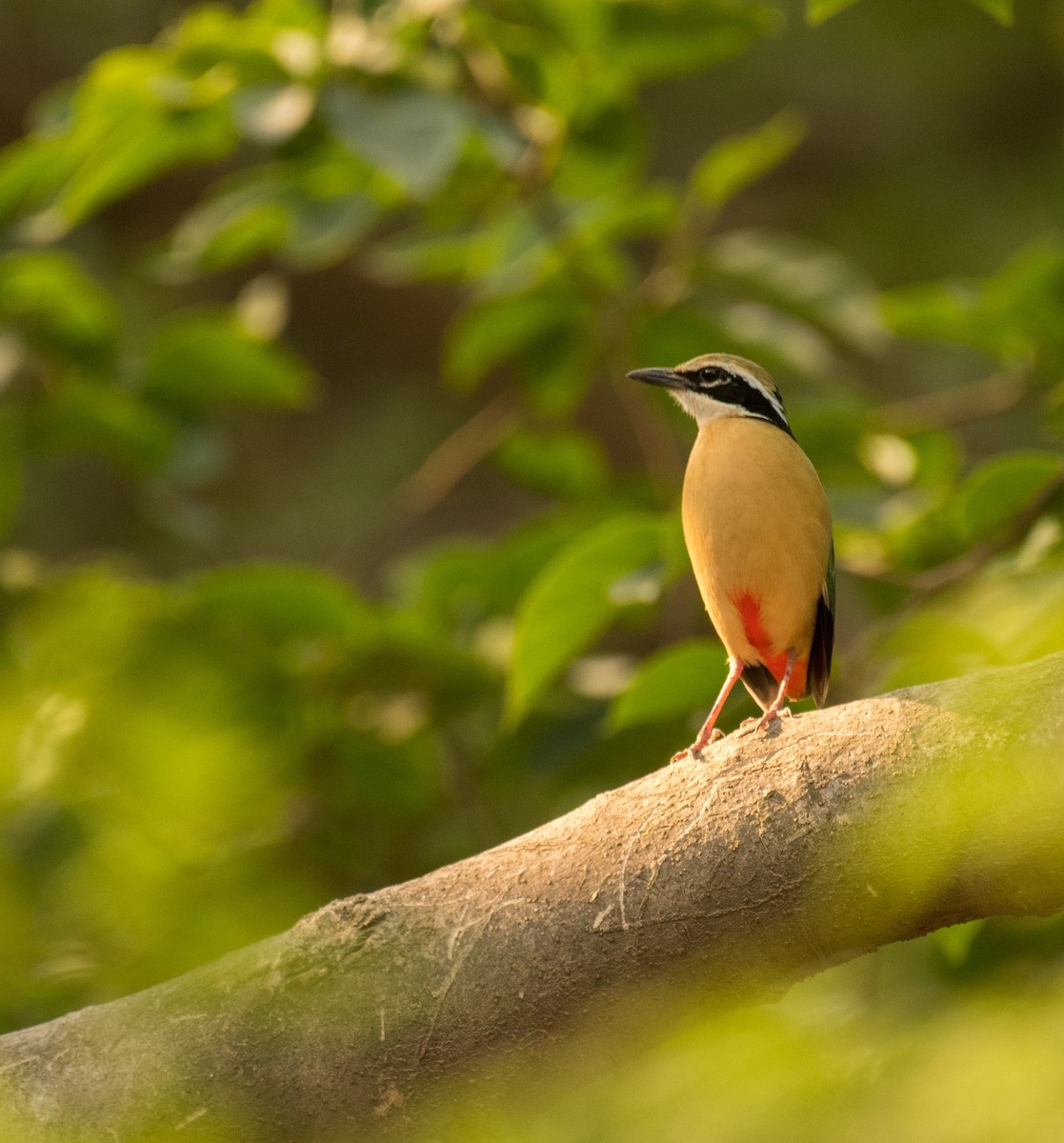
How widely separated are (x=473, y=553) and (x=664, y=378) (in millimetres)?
1237

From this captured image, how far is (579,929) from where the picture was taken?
2.44m

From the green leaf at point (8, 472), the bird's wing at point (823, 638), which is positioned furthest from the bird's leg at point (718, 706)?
the green leaf at point (8, 472)

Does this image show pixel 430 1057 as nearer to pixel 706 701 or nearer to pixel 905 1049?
pixel 905 1049

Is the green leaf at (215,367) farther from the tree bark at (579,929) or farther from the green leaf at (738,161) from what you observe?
the tree bark at (579,929)

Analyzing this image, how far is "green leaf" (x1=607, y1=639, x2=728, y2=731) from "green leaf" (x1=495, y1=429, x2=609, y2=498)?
2238 millimetres

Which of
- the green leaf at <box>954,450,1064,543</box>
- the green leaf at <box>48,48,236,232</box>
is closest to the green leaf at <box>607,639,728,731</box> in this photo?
the green leaf at <box>954,450,1064,543</box>

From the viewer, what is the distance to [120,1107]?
7.30ft

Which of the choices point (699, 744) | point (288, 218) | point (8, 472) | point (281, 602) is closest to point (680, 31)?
point (288, 218)

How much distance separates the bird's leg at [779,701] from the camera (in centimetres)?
263

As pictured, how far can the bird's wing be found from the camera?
151 inches

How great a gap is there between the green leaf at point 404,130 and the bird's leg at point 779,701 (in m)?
1.49

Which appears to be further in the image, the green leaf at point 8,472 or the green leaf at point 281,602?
the green leaf at point 8,472

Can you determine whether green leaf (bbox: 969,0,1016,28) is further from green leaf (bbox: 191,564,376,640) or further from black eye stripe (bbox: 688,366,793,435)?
green leaf (bbox: 191,564,376,640)

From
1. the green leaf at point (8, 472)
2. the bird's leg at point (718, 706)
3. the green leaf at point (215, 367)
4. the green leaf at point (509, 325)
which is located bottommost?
the bird's leg at point (718, 706)
